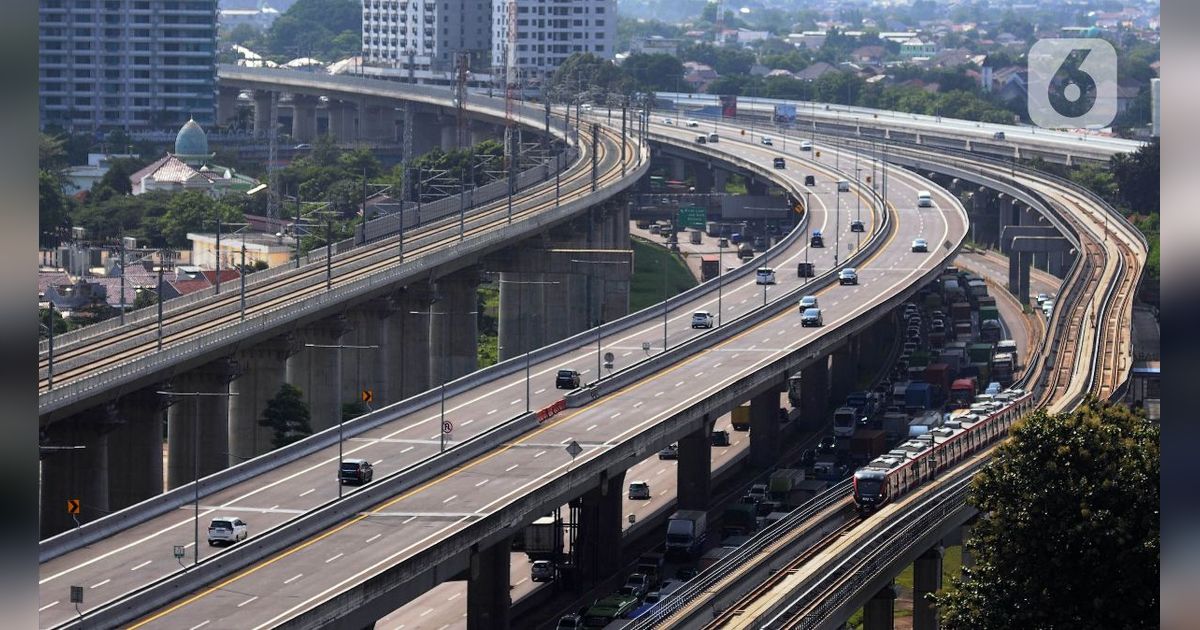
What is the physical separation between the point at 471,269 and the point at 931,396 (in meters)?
20.0

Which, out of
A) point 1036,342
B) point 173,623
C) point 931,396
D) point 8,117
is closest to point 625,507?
point 931,396

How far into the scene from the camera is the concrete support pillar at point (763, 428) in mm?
70500

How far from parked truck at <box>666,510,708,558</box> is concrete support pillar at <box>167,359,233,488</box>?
14685 mm

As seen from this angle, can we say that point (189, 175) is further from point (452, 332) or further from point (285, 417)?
point (285, 417)

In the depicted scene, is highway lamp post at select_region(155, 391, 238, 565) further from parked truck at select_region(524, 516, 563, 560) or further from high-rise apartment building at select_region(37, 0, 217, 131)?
high-rise apartment building at select_region(37, 0, 217, 131)

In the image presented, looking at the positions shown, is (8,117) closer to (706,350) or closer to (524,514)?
(524,514)

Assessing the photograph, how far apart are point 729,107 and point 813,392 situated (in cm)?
11923

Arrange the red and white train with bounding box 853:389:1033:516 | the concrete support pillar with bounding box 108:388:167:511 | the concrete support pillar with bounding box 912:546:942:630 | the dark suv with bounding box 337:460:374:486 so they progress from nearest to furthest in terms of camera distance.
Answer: the dark suv with bounding box 337:460:374:486 < the concrete support pillar with bounding box 912:546:942:630 < the red and white train with bounding box 853:389:1033:516 < the concrete support pillar with bounding box 108:388:167:511

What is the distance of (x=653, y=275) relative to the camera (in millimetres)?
117500

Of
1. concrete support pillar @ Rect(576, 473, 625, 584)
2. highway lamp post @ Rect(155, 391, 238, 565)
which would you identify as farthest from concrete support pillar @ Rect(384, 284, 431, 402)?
concrete support pillar @ Rect(576, 473, 625, 584)

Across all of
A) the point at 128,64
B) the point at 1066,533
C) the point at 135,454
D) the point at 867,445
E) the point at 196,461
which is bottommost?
the point at 867,445

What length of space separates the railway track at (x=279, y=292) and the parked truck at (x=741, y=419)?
1525cm

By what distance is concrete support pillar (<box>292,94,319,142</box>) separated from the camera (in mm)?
187125

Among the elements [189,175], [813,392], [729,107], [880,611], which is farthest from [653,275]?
[729,107]
